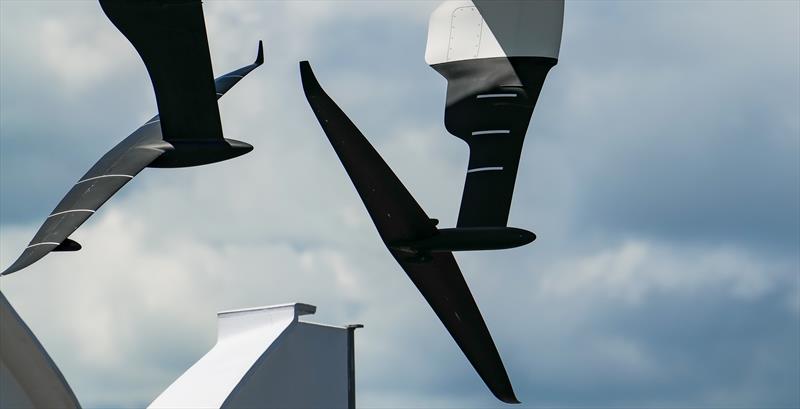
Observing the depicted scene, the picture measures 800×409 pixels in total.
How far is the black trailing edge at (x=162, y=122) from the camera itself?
16.8m

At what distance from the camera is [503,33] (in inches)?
789

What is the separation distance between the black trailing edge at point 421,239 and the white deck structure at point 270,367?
9243mm

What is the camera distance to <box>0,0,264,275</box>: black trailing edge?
16.8 metres

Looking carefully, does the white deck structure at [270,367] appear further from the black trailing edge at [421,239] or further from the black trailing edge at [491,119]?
the black trailing edge at [491,119]

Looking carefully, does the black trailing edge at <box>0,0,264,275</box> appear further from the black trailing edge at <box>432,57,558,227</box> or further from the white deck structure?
the white deck structure

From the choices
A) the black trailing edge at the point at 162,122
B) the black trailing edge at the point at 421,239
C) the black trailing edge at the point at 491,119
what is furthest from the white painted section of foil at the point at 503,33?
the black trailing edge at the point at 162,122

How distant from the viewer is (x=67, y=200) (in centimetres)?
1747

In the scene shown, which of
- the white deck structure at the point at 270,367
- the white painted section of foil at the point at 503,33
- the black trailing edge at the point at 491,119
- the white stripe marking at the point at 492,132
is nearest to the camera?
the black trailing edge at the point at 491,119

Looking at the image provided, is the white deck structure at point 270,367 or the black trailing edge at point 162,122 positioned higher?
the black trailing edge at point 162,122

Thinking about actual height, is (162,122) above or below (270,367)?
above

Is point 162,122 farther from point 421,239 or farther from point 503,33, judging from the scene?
point 503,33

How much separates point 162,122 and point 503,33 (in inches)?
227

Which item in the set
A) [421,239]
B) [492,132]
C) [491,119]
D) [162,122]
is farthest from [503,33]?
[162,122]

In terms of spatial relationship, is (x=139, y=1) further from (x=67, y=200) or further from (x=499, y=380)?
(x=499, y=380)
